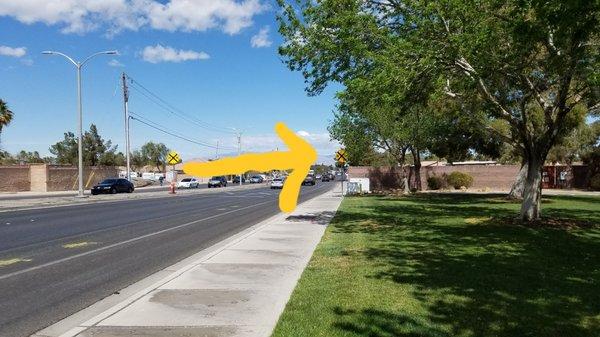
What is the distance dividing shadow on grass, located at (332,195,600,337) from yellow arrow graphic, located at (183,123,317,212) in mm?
1558

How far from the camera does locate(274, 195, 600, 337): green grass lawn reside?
19.0 feet

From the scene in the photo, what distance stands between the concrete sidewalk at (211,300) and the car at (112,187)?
38.7m

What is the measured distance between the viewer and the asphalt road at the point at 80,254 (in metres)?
7.30

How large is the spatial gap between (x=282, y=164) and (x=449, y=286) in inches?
124

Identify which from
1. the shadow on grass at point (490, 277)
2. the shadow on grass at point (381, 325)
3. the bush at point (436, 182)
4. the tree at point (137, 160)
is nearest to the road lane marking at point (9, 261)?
the shadow on grass at point (490, 277)

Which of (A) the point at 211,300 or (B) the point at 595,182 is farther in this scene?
(B) the point at 595,182

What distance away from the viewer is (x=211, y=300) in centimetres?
710

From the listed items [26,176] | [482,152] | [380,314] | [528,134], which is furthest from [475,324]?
[26,176]

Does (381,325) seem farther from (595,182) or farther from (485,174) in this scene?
(485,174)

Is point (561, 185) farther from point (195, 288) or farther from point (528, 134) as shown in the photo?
point (195, 288)

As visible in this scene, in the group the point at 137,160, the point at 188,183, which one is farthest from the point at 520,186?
the point at 137,160

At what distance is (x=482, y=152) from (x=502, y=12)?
2730cm

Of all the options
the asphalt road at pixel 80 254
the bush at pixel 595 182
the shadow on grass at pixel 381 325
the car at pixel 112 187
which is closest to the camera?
the shadow on grass at pixel 381 325

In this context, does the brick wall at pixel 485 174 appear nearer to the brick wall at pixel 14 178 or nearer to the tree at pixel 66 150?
the brick wall at pixel 14 178
